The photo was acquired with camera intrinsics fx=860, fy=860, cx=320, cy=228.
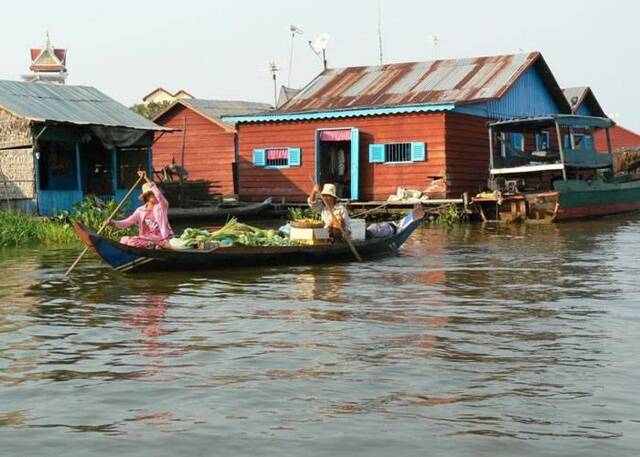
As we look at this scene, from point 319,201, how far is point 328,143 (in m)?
12.2

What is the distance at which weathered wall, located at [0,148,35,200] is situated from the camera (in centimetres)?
1975

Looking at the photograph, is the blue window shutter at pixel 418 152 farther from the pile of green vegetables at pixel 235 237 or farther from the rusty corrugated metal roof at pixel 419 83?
the pile of green vegetables at pixel 235 237

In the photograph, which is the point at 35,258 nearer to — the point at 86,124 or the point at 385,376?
the point at 86,124

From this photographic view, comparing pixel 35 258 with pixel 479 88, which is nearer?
pixel 35 258

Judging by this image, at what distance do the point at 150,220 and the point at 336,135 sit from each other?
13.8m

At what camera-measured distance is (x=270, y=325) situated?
814cm

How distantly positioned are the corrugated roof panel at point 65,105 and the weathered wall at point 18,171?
99 cm

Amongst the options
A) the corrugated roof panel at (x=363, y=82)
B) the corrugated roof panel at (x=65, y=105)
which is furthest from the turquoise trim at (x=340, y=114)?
the corrugated roof panel at (x=65, y=105)

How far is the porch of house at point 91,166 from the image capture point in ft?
73.3

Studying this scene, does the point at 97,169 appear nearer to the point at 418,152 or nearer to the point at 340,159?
the point at 340,159

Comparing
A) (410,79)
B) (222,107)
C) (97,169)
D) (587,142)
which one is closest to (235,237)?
(97,169)

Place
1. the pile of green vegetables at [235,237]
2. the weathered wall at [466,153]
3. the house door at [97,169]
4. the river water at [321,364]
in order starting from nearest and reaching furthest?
the river water at [321,364]
the pile of green vegetables at [235,237]
the weathered wall at [466,153]
the house door at [97,169]

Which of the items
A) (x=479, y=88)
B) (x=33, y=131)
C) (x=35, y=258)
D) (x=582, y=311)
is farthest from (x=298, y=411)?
(x=479, y=88)

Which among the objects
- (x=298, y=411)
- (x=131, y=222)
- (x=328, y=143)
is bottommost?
(x=298, y=411)
